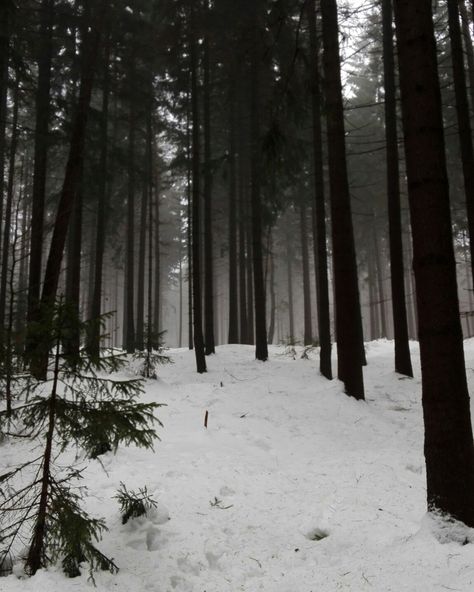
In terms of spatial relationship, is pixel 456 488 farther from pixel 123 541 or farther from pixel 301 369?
pixel 301 369

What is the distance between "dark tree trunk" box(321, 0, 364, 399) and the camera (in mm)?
9148

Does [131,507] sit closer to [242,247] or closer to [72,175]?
[72,175]

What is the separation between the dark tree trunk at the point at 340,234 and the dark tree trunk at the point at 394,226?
9.99ft

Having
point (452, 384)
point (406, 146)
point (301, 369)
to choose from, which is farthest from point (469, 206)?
point (452, 384)

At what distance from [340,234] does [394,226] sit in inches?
140

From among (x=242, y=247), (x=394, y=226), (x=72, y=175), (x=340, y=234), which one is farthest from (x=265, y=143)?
(x=242, y=247)

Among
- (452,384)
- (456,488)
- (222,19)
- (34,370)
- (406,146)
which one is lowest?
(456,488)

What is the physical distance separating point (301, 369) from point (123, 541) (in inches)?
336

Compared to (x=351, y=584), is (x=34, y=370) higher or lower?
higher

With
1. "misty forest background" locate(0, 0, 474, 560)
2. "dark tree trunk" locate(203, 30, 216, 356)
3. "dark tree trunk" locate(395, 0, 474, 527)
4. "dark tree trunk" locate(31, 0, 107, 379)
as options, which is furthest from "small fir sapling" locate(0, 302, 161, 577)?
"dark tree trunk" locate(203, 30, 216, 356)

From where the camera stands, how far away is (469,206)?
10.6 meters

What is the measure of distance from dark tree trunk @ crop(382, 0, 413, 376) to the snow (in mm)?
2909

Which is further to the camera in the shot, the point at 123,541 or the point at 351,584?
the point at 123,541

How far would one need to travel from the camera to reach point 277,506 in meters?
4.97
